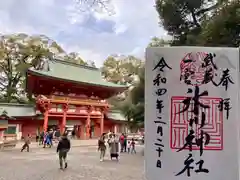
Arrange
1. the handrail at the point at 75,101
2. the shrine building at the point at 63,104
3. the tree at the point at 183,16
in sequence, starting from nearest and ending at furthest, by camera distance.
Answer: the tree at the point at 183,16 < the shrine building at the point at 63,104 < the handrail at the point at 75,101

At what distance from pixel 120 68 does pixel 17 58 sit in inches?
700

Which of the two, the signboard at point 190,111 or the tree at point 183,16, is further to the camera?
the tree at point 183,16

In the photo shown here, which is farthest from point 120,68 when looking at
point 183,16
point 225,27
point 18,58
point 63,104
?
point 225,27

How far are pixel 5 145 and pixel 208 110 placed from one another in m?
18.3

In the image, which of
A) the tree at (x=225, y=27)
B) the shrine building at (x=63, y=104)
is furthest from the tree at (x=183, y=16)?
the shrine building at (x=63, y=104)

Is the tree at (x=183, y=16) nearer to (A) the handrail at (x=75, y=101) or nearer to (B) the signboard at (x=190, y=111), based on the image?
(B) the signboard at (x=190, y=111)

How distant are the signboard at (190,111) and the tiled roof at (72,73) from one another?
24104mm

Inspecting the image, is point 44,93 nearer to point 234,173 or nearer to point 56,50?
point 56,50

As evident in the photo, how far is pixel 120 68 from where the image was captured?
156 feet

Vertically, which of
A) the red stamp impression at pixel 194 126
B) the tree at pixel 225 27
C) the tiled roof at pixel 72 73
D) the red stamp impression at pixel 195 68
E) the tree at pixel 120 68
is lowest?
the red stamp impression at pixel 194 126

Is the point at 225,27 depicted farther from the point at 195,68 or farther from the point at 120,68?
the point at 120,68

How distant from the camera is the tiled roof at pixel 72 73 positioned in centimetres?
2792

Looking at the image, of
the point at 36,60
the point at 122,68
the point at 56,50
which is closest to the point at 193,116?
the point at 36,60

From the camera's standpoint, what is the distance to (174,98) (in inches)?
117
